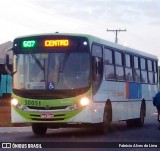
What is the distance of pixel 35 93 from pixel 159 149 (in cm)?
502

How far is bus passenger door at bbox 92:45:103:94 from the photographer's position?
1852 centimetres

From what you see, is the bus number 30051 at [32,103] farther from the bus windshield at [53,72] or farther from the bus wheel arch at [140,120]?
the bus wheel arch at [140,120]

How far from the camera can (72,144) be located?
16375mm

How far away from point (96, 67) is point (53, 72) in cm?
149

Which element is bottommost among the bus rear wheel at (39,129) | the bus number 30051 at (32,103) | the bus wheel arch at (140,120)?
the bus rear wheel at (39,129)

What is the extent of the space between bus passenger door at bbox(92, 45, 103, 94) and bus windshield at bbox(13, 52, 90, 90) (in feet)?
0.94

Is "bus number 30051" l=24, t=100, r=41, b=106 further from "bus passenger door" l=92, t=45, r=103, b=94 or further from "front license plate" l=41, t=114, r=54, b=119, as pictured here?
"bus passenger door" l=92, t=45, r=103, b=94

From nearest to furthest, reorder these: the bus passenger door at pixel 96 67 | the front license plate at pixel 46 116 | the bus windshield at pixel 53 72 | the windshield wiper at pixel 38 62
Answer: the front license plate at pixel 46 116
the bus windshield at pixel 53 72
the windshield wiper at pixel 38 62
the bus passenger door at pixel 96 67

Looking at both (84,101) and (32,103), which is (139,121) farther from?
(32,103)

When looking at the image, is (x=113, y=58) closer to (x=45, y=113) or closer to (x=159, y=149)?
(x=45, y=113)

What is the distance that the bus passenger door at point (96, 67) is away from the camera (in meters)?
18.5

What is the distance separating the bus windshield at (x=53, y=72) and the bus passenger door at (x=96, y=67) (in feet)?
0.94

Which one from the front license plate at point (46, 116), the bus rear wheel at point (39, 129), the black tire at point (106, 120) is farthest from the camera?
the bus rear wheel at point (39, 129)

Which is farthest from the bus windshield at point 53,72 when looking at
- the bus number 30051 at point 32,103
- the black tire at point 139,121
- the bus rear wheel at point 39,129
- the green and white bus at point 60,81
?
the black tire at point 139,121
